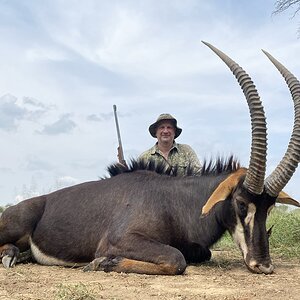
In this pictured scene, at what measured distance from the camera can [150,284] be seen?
508 centimetres

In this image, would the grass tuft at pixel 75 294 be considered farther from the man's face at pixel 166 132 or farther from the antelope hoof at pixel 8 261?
the man's face at pixel 166 132

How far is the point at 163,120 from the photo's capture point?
948cm

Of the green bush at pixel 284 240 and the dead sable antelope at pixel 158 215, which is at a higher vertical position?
the dead sable antelope at pixel 158 215

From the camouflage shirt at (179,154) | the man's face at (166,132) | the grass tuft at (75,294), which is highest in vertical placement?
the man's face at (166,132)

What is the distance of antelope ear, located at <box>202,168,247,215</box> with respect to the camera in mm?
5890

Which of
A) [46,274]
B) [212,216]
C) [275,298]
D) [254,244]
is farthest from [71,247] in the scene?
[275,298]

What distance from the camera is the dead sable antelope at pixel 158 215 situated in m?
5.82

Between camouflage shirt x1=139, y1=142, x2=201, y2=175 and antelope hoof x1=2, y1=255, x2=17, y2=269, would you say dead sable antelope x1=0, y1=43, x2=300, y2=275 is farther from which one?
camouflage shirt x1=139, y1=142, x2=201, y2=175

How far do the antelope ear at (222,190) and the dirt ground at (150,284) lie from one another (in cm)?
70

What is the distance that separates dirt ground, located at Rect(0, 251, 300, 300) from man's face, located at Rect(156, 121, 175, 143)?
3282mm

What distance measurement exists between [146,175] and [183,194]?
560 mm

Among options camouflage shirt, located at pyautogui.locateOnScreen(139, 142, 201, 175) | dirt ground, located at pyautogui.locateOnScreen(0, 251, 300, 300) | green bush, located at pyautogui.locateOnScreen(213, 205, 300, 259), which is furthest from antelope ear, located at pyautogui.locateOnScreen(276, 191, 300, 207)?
camouflage shirt, located at pyautogui.locateOnScreen(139, 142, 201, 175)

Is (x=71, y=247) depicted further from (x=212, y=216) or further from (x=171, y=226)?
(x=212, y=216)

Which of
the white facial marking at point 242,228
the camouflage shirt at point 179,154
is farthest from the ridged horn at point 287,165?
the camouflage shirt at point 179,154
